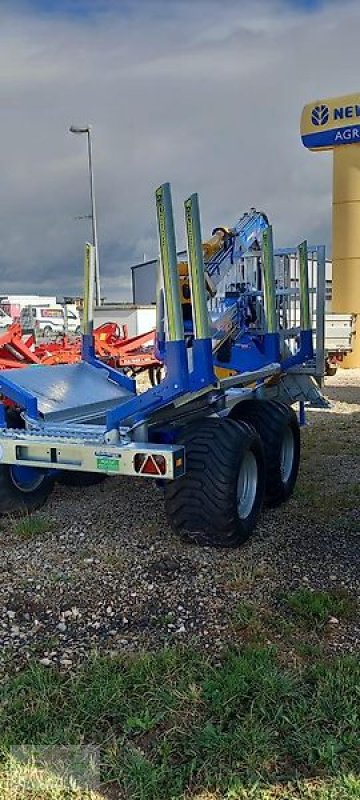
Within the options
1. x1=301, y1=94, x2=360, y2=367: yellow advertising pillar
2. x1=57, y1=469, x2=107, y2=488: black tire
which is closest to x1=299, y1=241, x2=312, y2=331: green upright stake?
x1=57, y1=469, x2=107, y2=488: black tire

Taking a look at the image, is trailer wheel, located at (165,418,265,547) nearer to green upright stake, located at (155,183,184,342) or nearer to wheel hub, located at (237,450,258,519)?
wheel hub, located at (237,450,258,519)

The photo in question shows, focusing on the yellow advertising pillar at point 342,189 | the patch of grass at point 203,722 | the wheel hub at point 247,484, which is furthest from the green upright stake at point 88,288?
the yellow advertising pillar at point 342,189

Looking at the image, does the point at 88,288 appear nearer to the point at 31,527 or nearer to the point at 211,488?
the point at 31,527

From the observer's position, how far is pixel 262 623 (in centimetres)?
398

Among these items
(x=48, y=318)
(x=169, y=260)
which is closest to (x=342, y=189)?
(x=169, y=260)

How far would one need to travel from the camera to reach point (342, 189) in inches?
690

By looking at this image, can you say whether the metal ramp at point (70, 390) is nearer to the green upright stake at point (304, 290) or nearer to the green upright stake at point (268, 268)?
the green upright stake at point (268, 268)

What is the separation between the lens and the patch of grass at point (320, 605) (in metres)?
4.06

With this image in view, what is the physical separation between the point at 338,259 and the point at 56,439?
14024mm

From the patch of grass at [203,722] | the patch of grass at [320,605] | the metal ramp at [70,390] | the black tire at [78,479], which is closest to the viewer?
the patch of grass at [203,722]

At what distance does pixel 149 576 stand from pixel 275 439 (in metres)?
1.98

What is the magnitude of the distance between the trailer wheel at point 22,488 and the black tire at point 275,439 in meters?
1.67

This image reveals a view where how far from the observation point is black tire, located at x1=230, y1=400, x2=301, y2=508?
6.17 metres

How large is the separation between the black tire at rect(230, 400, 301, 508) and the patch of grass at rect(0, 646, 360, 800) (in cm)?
261
